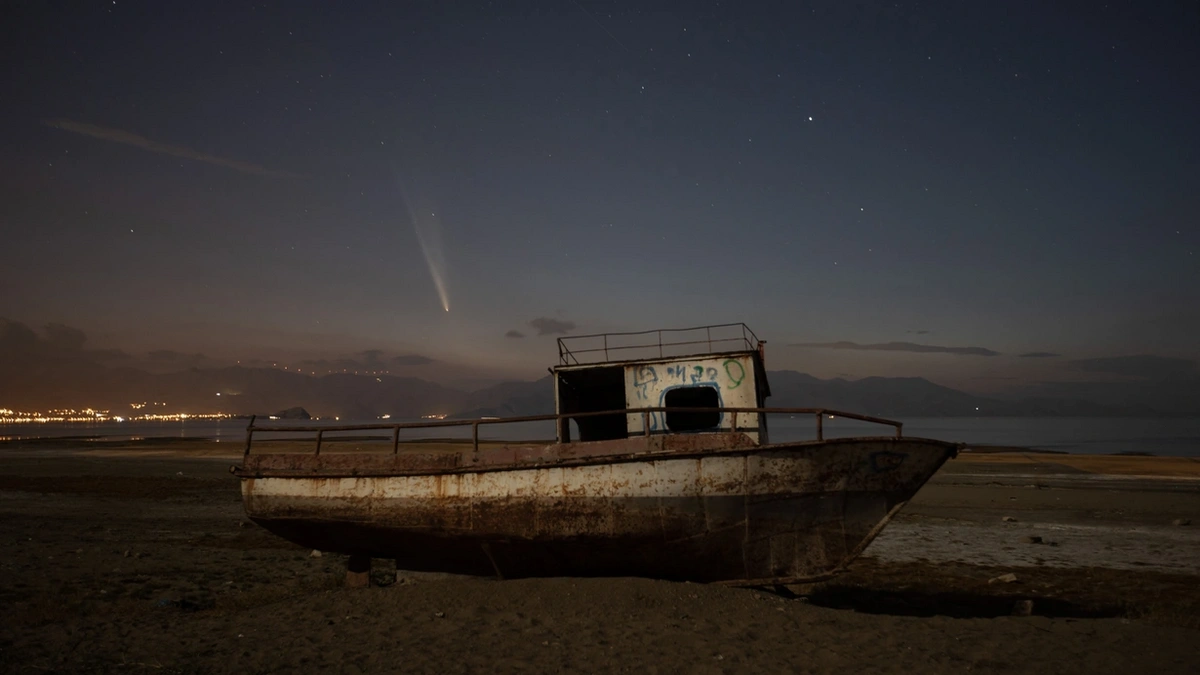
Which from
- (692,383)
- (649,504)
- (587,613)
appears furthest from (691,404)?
(587,613)

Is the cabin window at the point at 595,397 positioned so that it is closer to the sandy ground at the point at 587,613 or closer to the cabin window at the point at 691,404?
the cabin window at the point at 691,404

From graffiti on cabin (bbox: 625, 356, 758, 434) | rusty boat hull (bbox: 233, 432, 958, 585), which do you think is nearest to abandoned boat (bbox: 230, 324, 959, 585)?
rusty boat hull (bbox: 233, 432, 958, 585)

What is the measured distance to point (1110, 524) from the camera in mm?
16312

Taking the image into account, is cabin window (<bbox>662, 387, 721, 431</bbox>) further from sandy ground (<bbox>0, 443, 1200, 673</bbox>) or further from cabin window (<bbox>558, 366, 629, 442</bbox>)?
sandy ground (<bbox>0, 443, 1200, 673</bbox>)

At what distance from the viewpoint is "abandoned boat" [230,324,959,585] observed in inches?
320

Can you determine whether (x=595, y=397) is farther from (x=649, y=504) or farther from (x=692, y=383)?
(x=649, y=504)

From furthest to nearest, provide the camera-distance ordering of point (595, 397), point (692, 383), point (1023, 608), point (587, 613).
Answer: point (595, 397), point (692, 383), point (1023, 608), point (587, 613)

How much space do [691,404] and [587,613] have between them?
4.32 m

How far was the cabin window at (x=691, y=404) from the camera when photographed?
10836 mm

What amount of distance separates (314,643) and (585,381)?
6057 mm

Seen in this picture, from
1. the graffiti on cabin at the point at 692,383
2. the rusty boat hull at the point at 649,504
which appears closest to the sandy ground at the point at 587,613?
the rusty boat hull at the point at 649,504

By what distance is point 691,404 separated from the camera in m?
11.4

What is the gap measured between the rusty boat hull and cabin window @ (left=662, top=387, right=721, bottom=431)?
2289 millimetres

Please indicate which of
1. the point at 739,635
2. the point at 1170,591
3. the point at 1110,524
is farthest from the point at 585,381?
the point at 1110,524
